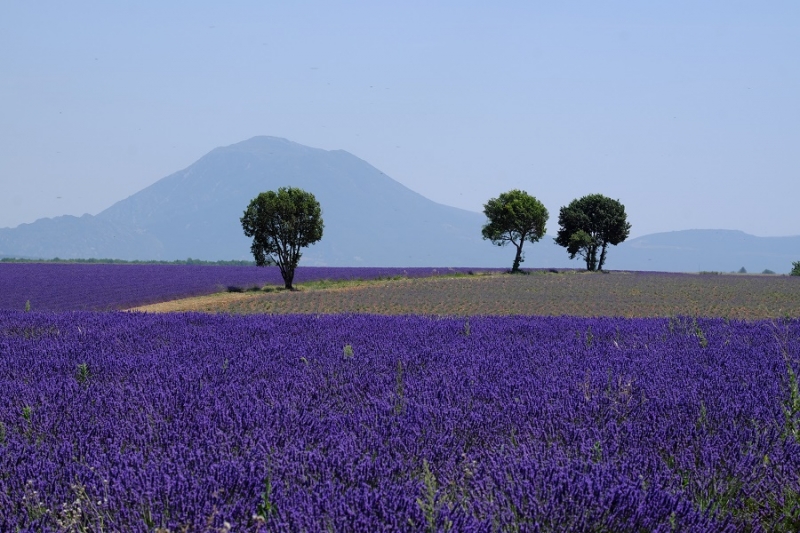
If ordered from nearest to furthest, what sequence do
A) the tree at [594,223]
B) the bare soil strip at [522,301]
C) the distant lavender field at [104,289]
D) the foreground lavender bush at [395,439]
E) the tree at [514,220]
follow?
the foreground lavender bush at [395,439]
the bare soil strip at [522,301]
the distant lavender field at [104,289]
the tree at [514,220]
the tree at [594,223]

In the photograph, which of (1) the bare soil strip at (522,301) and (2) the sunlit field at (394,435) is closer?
(2) the sunlit field at (394,435)

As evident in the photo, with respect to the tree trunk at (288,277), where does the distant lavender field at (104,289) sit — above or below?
below

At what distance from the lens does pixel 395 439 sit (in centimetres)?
299

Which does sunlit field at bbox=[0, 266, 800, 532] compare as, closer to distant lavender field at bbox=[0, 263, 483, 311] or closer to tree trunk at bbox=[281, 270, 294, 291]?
distant lavender field at bbox=[0, 263, 483, 311]

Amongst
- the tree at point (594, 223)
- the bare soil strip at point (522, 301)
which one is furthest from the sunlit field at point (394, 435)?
the tree at point (594, 223)

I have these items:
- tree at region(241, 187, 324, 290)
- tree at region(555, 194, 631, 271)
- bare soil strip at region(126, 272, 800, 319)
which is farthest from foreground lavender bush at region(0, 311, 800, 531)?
tree at region(555, 194, 631, 271)

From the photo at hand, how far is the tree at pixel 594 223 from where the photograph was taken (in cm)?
5300

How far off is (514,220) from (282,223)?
71.4 ft

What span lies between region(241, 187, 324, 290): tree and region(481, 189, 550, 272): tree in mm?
19967

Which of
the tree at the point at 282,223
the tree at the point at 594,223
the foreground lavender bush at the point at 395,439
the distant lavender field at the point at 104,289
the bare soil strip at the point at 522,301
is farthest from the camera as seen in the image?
the tree at the point at 594,223

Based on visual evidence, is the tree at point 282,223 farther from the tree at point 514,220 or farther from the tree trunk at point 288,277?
the tree at point 514,220

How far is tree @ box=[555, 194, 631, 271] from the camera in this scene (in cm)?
5300

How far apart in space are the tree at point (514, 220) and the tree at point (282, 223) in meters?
20.0

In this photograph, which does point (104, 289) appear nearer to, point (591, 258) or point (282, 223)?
point (282, 223)
